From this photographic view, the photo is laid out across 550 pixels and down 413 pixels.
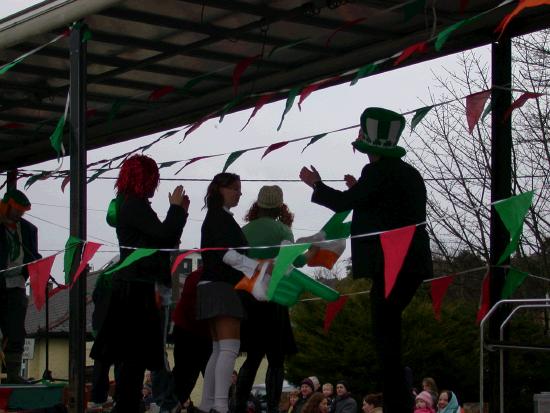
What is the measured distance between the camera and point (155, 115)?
423 inches

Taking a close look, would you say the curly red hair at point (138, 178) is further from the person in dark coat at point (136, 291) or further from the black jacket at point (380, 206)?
the black jacket at point (380, 206)

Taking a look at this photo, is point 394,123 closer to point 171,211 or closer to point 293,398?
point 171,211

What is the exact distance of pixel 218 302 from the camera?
7387 mm

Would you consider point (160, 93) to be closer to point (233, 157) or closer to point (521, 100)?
point (233, 157)

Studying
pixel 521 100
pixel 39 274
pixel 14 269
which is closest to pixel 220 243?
pixel 39 274

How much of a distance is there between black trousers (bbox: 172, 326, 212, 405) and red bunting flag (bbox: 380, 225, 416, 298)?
2.46m

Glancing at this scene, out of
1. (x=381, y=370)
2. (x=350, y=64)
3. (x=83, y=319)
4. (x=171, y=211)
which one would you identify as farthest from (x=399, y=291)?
(x=350, y=64)

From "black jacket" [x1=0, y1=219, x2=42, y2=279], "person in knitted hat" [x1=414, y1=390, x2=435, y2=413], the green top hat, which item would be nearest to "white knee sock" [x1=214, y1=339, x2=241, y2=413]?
the green top hat

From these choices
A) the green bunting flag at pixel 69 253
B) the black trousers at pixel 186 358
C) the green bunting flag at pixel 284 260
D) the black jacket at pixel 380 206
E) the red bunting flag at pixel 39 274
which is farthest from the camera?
the black trousers at pixel 186 358

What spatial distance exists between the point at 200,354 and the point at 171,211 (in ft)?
4.61

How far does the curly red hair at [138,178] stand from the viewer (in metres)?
7.41

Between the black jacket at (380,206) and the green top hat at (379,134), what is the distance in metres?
0.07

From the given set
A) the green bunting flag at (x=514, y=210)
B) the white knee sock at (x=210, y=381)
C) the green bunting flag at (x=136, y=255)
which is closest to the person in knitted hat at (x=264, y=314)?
the white knee sock at (x=210, y=381)

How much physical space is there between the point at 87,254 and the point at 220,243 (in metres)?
0.90
